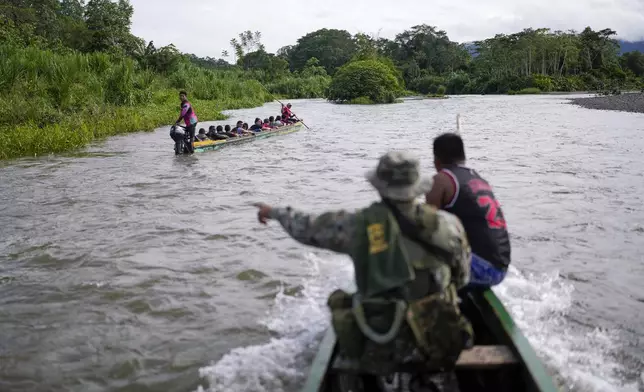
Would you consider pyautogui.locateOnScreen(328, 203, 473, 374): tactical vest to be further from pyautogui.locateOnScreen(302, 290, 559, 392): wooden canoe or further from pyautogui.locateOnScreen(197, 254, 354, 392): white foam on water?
pyautogui.locateOnScreen(197, 254, 354, 392): white foam on water

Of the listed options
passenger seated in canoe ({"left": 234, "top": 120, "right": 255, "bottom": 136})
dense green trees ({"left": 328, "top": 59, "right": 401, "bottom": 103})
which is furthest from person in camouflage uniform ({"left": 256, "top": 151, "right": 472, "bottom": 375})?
dense green trees ({"left": 328, "top": 59, "right": 401, "bottom": 103})

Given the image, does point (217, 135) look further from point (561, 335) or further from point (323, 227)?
point (323, 227)

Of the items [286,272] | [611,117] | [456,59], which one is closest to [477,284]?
[286,272]

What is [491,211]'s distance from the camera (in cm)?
348

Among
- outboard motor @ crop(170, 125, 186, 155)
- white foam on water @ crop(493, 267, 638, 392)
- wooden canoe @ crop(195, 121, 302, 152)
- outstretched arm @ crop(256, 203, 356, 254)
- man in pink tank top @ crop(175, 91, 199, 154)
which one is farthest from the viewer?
wooden canoe @ crop(195, 121, 302, 152)

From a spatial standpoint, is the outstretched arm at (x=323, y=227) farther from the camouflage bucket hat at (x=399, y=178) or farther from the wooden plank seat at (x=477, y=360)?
the wooden plank seat at (x=477, y=360)

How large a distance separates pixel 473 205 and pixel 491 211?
14 cm

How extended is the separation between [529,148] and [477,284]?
13.7 metres

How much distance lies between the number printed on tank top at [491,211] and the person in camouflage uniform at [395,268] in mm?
845

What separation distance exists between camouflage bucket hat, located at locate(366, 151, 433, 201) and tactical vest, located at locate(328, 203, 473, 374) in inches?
3.4

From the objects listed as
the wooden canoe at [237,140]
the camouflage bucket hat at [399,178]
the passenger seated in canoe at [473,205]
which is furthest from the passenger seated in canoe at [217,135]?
the camouflage bucket hat at [399,178]

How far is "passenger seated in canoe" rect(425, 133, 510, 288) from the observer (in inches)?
135

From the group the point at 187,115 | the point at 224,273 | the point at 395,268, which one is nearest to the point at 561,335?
the point at 395,268

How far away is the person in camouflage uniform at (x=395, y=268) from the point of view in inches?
94.7
